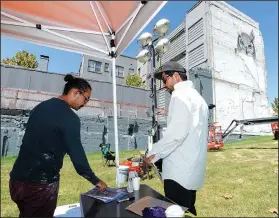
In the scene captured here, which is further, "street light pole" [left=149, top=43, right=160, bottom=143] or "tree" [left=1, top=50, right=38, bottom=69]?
"tree" [left=1, top=50, right=38, bottom=69]

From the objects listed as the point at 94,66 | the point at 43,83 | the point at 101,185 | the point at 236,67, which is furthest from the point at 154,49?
the point at 94,66

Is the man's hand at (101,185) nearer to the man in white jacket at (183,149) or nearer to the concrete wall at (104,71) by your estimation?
the man in white jacket at (183,149)

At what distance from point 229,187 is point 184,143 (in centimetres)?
410

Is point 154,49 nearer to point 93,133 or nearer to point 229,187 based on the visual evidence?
point 229,187

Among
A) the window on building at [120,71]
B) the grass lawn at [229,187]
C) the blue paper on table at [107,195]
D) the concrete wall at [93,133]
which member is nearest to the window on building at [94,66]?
the window on building at [120,71]

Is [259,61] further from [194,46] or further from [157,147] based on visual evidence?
[157,147]

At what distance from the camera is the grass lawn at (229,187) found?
4318 mm

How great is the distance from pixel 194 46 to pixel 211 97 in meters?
5.87

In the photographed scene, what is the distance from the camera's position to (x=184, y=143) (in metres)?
2.30

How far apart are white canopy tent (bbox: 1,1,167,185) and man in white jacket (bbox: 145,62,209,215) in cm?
121

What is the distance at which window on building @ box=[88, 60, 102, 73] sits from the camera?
29.7 meters

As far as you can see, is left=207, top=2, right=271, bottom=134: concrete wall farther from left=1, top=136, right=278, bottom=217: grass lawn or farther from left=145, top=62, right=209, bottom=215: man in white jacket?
left=145, top=62, right=209, bottom=215: man in white jacket

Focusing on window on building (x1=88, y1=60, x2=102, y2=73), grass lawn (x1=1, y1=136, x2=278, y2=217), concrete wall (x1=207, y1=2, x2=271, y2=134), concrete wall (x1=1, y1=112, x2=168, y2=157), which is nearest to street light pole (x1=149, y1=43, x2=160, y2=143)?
grass lawn (x1=1, y1=136, x2=278, y2=217)

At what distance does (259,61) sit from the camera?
86.4ft
